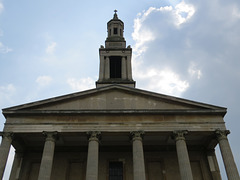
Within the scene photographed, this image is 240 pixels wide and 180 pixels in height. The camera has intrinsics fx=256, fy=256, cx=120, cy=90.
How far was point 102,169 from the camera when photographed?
2295 cm

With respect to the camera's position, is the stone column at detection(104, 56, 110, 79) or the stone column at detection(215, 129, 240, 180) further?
the stone column at detection(104, 56, 110, 79)

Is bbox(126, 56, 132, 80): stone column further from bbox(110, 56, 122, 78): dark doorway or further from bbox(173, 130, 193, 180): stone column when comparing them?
bbox(173, 130, 193, 180): stone column

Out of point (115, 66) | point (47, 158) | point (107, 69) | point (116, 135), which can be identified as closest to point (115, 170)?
point (116, 135)

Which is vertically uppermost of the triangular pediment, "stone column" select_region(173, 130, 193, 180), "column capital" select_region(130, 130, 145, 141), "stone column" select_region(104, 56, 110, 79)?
"stone column" select_region(104, 56, 110, 79)

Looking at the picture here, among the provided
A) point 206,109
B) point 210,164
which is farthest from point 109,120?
point 210,164

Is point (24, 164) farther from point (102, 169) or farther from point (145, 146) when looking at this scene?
point (145, 146)

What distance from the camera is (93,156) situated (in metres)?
19.3

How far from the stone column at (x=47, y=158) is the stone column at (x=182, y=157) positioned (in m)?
9.65

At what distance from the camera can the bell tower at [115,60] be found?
3113 cm

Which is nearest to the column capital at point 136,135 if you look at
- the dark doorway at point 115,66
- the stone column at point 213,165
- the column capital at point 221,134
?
the column capital at point 221,134

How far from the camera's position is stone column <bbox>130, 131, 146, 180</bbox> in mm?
18452

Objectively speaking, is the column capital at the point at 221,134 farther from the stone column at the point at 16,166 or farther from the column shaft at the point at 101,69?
the stone column at the point at 16,166

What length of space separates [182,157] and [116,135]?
5.64 meters

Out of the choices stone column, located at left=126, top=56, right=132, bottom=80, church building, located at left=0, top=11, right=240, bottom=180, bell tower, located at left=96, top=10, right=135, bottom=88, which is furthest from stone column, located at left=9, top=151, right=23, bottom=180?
stone column, located at left=126, top=56, right=132, bottom=80
